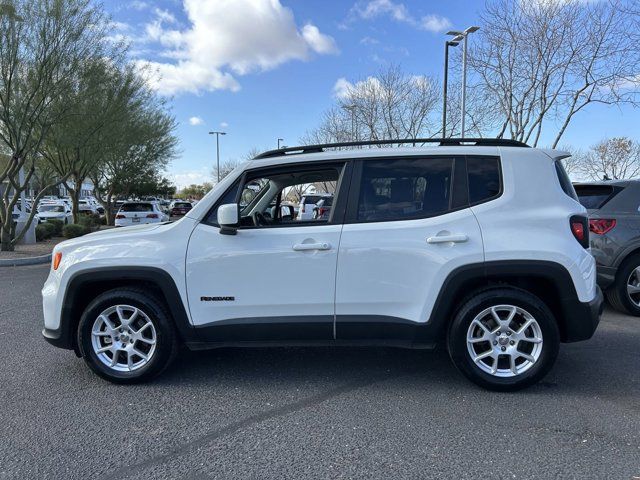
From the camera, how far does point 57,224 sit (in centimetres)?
1872

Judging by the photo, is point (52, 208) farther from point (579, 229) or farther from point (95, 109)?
point (579, 229)

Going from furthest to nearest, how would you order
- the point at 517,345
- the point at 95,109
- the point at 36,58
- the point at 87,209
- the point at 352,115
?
the point at 87,209
the point at 352,115
the point at 95,109
the point at 36,58
the point at 517,345

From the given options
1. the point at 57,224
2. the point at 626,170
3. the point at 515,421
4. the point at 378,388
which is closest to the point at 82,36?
the point at 57,224

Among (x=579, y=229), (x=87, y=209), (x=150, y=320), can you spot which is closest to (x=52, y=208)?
(x=87, y=209)

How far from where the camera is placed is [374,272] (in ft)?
11.7

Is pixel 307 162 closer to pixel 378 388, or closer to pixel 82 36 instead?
pixel 378 388

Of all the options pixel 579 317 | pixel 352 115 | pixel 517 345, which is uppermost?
pixel 352 115

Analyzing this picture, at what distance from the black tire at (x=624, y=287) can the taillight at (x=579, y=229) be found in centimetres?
293

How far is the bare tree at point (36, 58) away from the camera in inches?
436

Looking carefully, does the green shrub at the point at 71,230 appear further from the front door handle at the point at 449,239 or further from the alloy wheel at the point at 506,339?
the alloy wheel at the point at 506,339

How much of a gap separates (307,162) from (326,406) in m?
1.93

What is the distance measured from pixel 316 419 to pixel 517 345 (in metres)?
1.66

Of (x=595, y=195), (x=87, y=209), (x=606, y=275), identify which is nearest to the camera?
(x=606, y=275)

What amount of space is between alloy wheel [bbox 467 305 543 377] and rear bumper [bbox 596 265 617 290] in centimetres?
303
